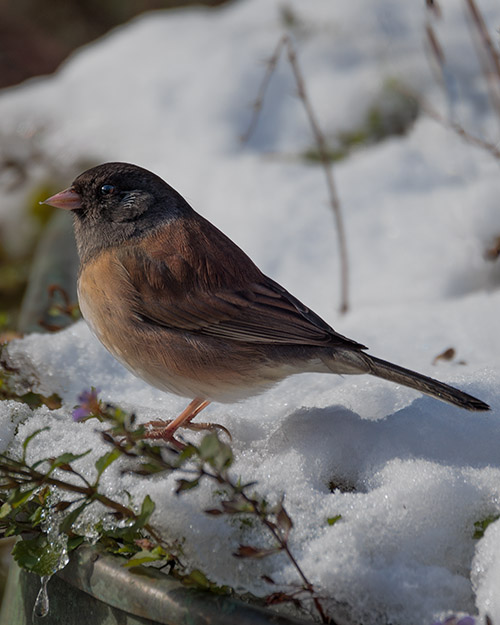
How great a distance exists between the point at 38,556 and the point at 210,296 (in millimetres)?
857

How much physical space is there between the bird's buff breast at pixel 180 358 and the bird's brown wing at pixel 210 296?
31 millimetres

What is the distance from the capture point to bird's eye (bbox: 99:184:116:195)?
241 cm

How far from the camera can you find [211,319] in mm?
2170

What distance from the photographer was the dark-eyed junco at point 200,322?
2.13m

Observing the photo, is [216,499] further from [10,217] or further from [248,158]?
[10,217]

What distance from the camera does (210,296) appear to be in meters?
2.20

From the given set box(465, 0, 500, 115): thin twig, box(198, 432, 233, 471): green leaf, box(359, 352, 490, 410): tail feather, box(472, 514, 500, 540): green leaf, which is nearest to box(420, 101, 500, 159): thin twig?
box(465, 0, 500, 115): thin twig

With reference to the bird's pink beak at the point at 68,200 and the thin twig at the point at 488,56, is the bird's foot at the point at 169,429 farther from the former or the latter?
the thin twig at the point at 488,56

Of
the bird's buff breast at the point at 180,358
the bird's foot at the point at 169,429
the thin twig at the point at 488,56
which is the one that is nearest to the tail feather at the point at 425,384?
the bird's buff breast at the point at 180,358

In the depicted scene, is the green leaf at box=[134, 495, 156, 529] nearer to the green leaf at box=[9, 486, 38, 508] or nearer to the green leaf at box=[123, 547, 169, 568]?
the green leaf at box=[123, 547, 169, 568]

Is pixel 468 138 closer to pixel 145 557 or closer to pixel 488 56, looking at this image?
pixel 488 56

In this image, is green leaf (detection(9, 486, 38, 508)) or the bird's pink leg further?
the bird's pink leg

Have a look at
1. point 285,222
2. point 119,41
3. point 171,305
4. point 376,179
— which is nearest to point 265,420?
point 171,305

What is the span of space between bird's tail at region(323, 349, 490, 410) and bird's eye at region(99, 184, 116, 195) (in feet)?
2.74
